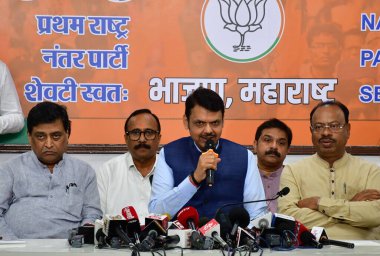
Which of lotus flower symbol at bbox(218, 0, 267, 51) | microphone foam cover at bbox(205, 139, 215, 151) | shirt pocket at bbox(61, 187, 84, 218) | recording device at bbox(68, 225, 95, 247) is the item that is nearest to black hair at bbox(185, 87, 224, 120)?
microphone foam cover at bbox(205, 139, 215, 151)

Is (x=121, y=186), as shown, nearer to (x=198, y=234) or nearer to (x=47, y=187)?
(x=47, y=187)

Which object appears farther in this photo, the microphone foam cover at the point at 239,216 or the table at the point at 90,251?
the microphone foam cover at the point at 239,216

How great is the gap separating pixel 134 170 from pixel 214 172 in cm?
130

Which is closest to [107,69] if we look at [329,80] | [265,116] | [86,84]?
[86,84]

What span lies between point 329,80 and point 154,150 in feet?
4.78

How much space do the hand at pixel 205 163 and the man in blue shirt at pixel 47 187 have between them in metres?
0.86

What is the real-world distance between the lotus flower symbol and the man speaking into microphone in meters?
1.62

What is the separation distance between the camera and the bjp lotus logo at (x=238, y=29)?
17.3ft

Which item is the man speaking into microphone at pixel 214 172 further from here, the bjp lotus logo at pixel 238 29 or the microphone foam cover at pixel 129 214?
the bjp lotus logo at pixel 238 29

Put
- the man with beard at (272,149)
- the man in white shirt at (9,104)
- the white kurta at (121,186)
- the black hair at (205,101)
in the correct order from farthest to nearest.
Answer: the man in white shirt at (9,104)
the man with beard at (272,149)
the white kurta at (121,186)
the black hair at (205,101)

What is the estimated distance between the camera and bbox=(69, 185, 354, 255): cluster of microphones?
289 cm

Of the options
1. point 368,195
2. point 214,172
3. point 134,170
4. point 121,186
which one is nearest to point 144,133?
point 134,170

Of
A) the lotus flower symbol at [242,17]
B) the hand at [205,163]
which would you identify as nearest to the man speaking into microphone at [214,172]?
the hand at [205,163]

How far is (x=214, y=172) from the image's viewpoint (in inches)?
144
